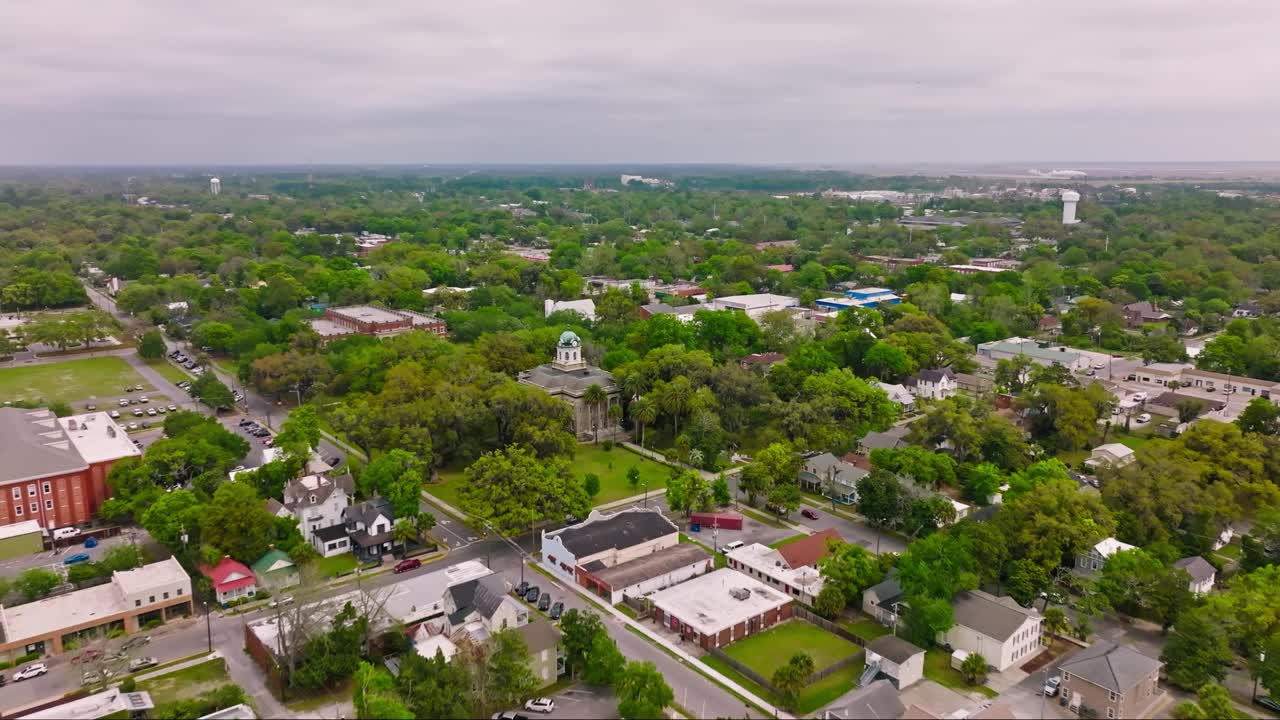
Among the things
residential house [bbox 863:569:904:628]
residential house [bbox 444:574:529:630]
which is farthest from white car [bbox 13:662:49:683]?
residential house [bbox 863:569:904:628]

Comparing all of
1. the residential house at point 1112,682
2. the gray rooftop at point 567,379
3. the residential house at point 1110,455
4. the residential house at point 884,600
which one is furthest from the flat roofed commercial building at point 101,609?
the residential house at point 1110,455

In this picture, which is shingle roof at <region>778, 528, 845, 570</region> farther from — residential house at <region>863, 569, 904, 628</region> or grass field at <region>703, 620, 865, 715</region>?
grass field at <region>703, 620, 865, 715</region>

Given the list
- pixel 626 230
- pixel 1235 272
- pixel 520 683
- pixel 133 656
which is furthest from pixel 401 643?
pixel 626 230

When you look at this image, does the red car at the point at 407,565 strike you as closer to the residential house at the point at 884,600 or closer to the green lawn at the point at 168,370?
the residential house at the point at 884,600

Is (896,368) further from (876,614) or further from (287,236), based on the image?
(287,236)

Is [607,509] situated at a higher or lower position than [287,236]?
lower
